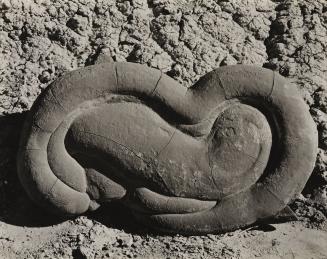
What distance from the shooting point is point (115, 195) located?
192 centimetres

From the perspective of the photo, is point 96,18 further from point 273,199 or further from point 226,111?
point 273,199

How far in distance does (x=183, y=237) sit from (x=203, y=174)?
0.86ft

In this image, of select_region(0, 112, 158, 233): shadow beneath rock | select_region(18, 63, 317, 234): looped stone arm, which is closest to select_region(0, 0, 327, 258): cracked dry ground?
A: select_region(0, 112, 158, 233): shadow beneath rock

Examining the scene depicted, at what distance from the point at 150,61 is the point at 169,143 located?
0.36m

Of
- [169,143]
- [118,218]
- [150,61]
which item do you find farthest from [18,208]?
[150,61]

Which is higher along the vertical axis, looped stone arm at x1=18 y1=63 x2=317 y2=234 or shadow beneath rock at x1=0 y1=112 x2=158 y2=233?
looped stone arm at x1=18 y1=63 x2=317 y2=234

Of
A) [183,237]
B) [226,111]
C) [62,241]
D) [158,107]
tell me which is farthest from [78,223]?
[226,111]

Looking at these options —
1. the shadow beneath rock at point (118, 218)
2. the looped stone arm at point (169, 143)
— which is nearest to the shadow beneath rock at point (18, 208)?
the shadow beneath rock at point (118, 218)

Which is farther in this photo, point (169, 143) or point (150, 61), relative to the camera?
point (150, 61)

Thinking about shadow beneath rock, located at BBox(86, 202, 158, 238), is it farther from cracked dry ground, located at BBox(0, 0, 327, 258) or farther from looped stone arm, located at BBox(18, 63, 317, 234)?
looped stone arm, located at BBox(18, 63, 317, 234)

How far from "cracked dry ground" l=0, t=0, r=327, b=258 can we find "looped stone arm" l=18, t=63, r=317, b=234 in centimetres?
14

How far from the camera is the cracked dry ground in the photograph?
2.01 metres

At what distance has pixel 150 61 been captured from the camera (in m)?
2.08

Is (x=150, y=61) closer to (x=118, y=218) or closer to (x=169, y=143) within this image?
(x=169, y=143)
